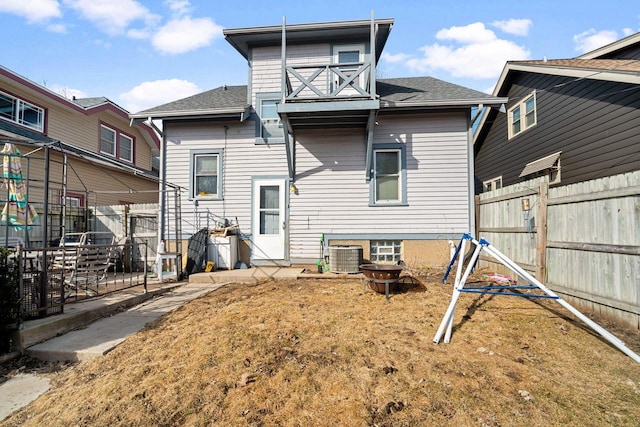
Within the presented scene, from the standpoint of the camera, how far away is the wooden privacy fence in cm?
380

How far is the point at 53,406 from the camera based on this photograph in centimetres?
263

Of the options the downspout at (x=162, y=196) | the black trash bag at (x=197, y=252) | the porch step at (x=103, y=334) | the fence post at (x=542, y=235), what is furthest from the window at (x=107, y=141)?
the fence post at (x=542, y=235)

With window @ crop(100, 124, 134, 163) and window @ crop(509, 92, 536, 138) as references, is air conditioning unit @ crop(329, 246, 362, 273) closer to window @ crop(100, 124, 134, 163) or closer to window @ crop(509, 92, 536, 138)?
window @ crop(509, 92, 536, 138)

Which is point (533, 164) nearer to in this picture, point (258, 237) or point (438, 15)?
point (438, 15)

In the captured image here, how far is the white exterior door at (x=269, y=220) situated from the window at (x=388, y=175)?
2.57 m

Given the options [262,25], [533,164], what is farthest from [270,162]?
[533,164]

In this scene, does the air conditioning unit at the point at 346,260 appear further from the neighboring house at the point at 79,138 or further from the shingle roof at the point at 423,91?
the neighboring house at the point at 79,138

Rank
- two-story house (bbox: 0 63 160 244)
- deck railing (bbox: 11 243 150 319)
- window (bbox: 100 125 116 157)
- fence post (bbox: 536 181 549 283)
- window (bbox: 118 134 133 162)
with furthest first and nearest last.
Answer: window (bbox: 118 134 133 162) < window (bbox: 100 125 116 157) < two-story house (bbox: 0 63 160 244) < fence post (bbox: 536 181 549 283) < deck railing (bbox: 11 243 150 319)

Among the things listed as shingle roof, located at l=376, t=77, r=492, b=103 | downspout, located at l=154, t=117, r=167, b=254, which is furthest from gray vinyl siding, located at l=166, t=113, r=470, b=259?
shingle roof, located at l=376, t=77, r=492, b=103

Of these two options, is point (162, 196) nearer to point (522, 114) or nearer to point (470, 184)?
point (470, 184)

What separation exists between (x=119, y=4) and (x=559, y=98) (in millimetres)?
12790

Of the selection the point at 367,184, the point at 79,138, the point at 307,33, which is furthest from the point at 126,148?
the point at 367,184

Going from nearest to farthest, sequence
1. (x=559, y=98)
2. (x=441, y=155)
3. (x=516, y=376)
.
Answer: (x=516, y=376)
(x=441, y=155)
(x=559, y=98)

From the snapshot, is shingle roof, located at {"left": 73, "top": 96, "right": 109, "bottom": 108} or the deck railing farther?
shingle roof, located at {"left": 73, "top": 96, "right": 109, "bottom": 108}
